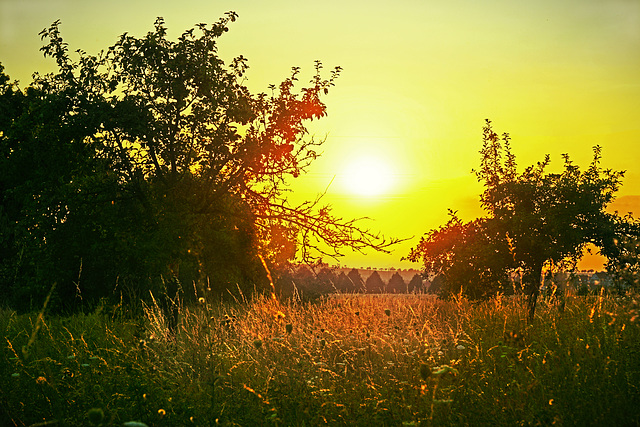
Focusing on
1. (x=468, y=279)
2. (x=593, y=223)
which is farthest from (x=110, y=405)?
(x=593, y=223)

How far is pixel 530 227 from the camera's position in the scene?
1695 cm

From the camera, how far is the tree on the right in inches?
649

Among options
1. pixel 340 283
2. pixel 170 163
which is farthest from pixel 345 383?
pixel 340 283

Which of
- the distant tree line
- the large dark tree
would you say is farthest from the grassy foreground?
the distant tree line

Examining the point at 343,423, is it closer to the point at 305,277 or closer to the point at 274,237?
the point at 274,237

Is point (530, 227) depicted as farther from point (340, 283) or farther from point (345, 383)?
point (340, 283)

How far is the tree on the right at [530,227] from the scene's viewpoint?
1648 centimetres

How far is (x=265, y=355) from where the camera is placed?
9070mm

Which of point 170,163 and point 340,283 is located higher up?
point 170,163

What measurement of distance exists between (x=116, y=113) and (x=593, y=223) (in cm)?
1295

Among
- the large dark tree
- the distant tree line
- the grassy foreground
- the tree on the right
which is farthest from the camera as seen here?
the distant tree line

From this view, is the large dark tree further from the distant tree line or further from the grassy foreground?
the distant tree line

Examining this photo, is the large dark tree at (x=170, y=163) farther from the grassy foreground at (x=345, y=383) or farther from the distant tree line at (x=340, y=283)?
the distant tree line at (x=340, y=283)

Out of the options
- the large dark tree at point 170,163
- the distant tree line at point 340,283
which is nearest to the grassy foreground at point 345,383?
the large dark tree at point 170,163
